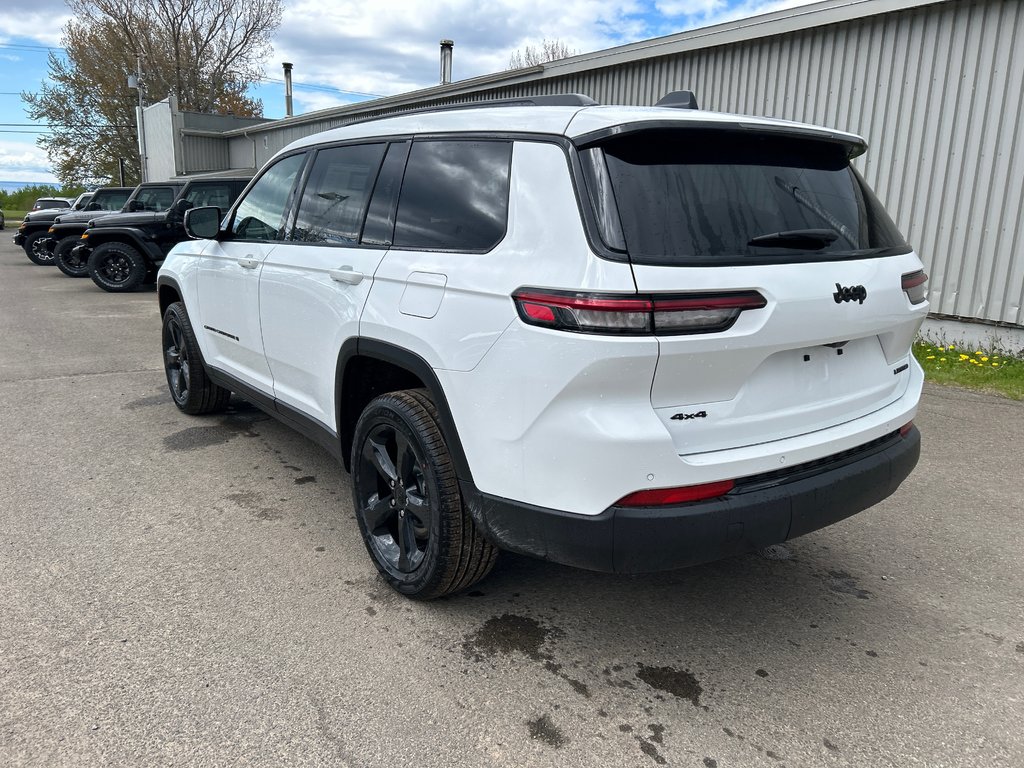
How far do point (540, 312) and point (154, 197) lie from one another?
14.1m

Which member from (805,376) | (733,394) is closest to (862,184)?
(805,376)

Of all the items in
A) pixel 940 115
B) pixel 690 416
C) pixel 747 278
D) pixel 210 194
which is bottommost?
pixel 690 416

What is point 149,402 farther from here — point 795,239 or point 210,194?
point 210,194

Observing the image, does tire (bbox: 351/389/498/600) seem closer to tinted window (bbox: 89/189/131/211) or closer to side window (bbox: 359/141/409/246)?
side window (bbox: 359/141/409/246)

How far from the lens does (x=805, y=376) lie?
2.42 metres

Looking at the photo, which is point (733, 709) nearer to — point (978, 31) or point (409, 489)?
point (409, 489)

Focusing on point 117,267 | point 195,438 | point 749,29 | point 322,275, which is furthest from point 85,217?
point 322,275

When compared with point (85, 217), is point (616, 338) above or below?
below

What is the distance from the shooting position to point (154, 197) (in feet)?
46.5

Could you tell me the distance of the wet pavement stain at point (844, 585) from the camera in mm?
3125

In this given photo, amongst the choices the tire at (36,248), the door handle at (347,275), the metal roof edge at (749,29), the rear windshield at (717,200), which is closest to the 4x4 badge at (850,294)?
the rear windshield at (717,200)

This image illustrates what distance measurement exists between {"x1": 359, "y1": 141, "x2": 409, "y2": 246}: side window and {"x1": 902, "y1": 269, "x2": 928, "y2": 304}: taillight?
6.23 feet

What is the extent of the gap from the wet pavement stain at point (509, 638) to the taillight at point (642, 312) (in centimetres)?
121

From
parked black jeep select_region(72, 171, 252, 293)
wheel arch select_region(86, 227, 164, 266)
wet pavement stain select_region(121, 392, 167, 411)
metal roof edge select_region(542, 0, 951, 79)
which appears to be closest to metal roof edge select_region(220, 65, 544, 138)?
metal roof edge select_region(542, 0, 951, 79)
